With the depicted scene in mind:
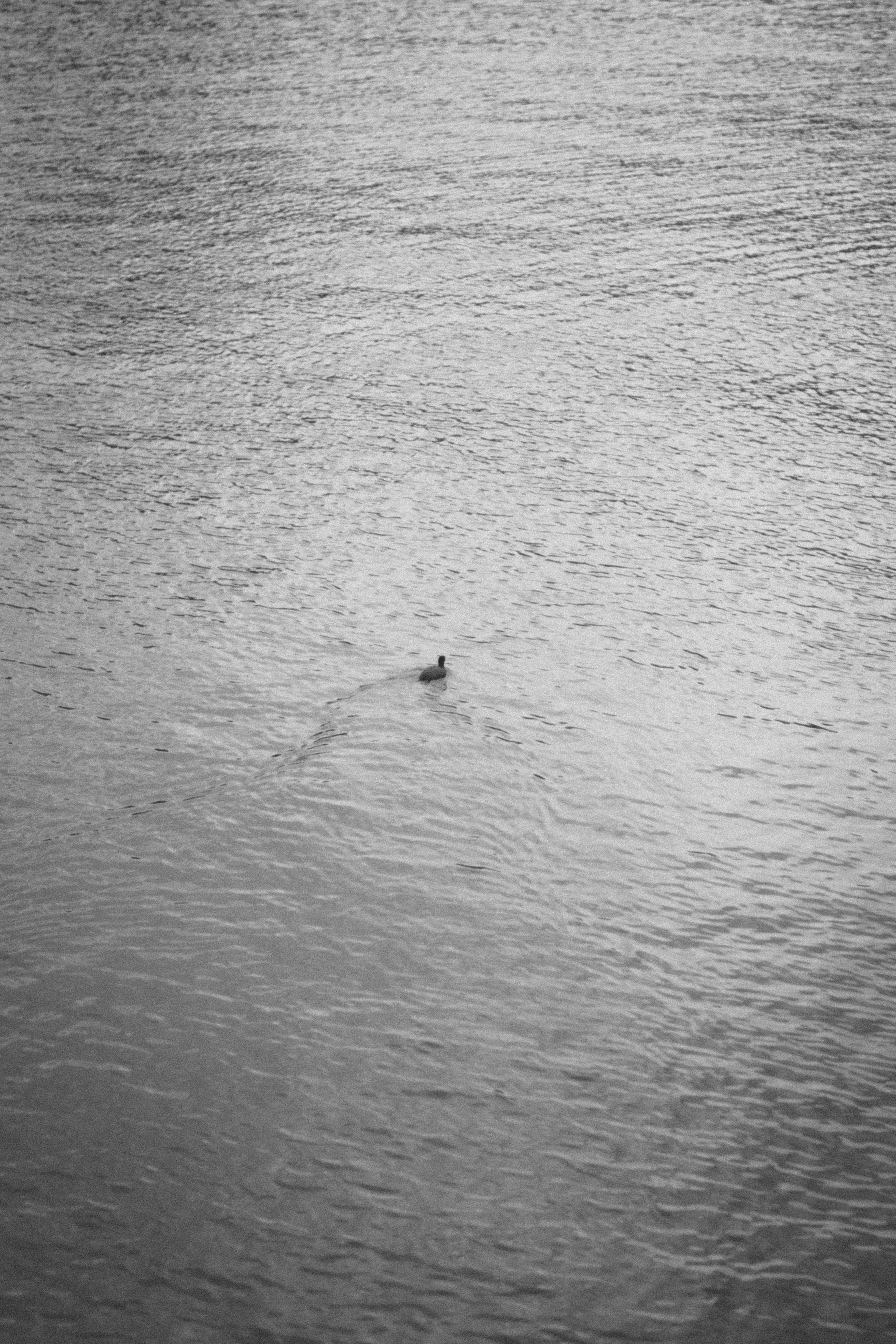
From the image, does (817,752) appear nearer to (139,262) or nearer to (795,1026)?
(795,1026)

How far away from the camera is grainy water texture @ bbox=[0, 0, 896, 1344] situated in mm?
4133

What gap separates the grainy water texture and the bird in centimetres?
10

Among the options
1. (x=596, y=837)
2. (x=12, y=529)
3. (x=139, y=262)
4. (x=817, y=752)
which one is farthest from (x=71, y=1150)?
(x=139, y=262)

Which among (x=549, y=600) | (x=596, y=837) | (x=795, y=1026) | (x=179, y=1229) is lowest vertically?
(x=179, y=1229)

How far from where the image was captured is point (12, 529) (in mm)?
7559

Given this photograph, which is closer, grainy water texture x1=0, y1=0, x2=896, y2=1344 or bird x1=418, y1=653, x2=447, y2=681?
grainy water texture x1=0, y1=0, x2=896, y2=1344

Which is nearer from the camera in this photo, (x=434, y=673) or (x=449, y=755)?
(x=449, y=755)

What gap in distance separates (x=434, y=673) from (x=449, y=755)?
484 millimetres

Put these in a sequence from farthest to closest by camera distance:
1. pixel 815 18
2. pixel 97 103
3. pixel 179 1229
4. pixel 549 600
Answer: pixel 815 18 → pixel 97 103 → pixel 549 600 → pixel 179 1229

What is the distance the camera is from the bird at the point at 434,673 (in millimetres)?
6387

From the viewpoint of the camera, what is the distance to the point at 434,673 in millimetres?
6387

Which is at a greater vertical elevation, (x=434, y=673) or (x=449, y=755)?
(x=434, y=673)

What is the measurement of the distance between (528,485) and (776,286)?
11.9 ft

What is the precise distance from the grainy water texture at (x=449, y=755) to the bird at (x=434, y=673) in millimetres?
99
